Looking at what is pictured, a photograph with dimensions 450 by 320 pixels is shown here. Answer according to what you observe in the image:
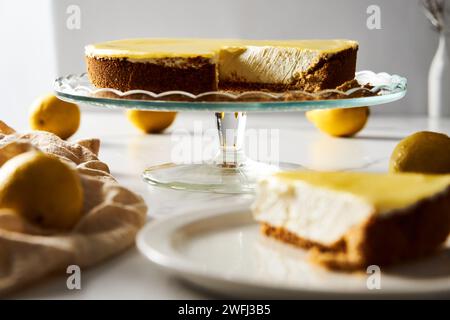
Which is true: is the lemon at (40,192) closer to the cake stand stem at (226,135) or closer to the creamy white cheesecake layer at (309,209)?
the creamy white cheesecake layer at (309,209)

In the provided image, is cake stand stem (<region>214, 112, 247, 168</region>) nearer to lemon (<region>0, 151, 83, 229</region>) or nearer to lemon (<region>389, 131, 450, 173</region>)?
lemon (<region>389, 131, 450, 173</region>)

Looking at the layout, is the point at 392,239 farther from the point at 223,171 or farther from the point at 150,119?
the point at 150,119

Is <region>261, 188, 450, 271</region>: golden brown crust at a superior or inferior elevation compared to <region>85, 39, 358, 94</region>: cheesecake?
inferior

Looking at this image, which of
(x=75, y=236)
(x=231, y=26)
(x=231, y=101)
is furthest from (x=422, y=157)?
(x=231, y=26)

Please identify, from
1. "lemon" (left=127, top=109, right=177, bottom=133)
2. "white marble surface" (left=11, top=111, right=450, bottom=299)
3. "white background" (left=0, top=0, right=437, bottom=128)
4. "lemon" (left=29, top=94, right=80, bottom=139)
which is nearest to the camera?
"white marble surface" (left=11, top=111, right=450, bottom=299)

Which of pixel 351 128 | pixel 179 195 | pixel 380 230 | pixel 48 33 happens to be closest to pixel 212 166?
pixel 179 195

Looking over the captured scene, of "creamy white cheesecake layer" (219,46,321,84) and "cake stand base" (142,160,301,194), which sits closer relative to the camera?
"cake stand base" (142,160,301,194)

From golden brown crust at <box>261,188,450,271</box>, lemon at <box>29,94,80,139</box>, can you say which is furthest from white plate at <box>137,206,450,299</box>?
lemon at <box>29,94,80,139</box>
